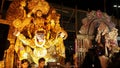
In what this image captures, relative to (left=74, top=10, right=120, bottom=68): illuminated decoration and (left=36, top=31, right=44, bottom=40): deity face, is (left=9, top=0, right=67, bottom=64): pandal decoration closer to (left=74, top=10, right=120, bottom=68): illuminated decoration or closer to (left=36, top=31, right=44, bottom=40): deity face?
(left=36, top=31, right=44, bottom=40): deity face

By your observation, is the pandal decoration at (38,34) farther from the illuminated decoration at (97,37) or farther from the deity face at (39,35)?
the illuminated decoration at (97,37)

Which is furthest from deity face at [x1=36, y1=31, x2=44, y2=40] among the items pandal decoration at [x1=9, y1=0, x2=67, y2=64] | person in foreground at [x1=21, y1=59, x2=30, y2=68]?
person in foreground at [x1=21, y1=59, x2=30, y2=68]

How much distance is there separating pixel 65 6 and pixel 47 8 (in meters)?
1.02

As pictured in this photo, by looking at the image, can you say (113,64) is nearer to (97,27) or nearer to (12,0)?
(12,0)

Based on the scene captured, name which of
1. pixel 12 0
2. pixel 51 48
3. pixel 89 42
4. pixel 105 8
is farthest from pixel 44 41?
pixel 105 8

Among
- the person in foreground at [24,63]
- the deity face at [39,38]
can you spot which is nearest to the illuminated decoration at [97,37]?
the deity face at [39,38]

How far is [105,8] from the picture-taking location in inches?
226

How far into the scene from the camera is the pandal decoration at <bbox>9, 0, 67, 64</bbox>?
3582mm

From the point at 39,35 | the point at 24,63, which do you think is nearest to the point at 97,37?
the point at 39,35

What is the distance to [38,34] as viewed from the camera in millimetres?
3738

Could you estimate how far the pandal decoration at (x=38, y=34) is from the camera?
358 cm

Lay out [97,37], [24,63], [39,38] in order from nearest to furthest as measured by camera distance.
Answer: [24,63]
[39,38]
[97,37]

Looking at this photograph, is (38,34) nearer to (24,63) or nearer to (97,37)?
(24,63)

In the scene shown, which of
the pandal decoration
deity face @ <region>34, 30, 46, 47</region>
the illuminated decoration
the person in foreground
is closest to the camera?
the person in foreground
